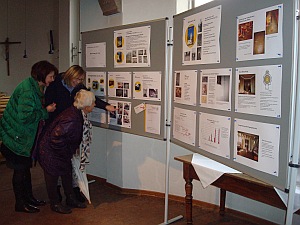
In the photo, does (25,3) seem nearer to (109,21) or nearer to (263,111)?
(109,21)

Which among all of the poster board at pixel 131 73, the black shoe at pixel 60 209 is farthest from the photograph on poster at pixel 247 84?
the black shoe at pixel 60 209

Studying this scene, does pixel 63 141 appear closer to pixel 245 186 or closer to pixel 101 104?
pixel 101 104

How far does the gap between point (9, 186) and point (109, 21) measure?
2.23m

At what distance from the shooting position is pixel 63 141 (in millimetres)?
2980

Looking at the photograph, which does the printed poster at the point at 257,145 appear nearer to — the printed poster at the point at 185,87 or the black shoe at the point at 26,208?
the printed poster at the point at 185,87

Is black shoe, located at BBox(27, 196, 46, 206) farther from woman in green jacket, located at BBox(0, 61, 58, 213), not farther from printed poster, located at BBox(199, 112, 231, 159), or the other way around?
printed poster, located at BBox(199, 112, 231, 159)

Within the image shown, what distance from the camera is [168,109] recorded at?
109 inches

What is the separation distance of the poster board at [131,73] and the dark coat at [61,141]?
1.43 ft

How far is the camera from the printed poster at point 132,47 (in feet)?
9.44

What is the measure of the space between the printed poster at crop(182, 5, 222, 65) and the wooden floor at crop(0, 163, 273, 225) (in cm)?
147

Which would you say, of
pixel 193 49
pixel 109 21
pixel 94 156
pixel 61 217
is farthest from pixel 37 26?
pixel 193 49

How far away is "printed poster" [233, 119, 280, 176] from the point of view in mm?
1610

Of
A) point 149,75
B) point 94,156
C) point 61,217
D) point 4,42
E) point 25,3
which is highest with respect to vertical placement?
point 25,3

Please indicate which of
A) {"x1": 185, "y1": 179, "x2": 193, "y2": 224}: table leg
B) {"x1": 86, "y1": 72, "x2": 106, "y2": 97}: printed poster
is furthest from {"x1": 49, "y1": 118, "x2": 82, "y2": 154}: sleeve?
{"x1": 185, "y1": 179, "x2": 193, "y2": 224}: table leg
